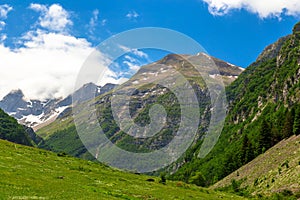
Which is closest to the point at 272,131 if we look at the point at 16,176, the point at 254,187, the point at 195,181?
the point at 195,181

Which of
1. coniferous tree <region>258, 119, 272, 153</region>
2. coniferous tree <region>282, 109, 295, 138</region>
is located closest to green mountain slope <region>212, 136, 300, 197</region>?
coniferous tree <region>282, 109, 295, 138</region>

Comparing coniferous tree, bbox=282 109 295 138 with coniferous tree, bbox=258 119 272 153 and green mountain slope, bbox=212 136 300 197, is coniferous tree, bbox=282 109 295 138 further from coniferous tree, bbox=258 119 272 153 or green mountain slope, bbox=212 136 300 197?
green mountain slope, bbox=212 136 300 197

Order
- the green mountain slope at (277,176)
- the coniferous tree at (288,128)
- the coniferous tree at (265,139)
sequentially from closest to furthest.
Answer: the green mountain slope at (277,176) < the coniferous tree at (288,128) < the coniferous tree at (265,139)

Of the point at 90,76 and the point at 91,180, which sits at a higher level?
the point at 90,76

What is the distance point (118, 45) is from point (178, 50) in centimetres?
949

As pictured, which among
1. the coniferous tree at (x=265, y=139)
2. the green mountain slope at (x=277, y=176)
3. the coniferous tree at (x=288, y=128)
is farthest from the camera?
the coniferous tree at (x=265, y=139)

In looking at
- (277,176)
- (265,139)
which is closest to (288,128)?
(265,139)

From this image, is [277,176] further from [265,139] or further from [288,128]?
[265,139]

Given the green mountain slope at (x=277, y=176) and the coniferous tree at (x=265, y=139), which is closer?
the green mountain slope at (x=277, y=176)

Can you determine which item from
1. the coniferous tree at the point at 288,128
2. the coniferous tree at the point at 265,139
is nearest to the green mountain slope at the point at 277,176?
the coniferous tree at the point at 288,128

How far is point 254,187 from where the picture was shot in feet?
243

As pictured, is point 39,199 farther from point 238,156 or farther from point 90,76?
point 238,156

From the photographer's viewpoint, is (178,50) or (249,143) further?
(249,143)

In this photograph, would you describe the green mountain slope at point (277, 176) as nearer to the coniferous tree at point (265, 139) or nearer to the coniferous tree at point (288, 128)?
the coniferous tree at point (288, 128)
